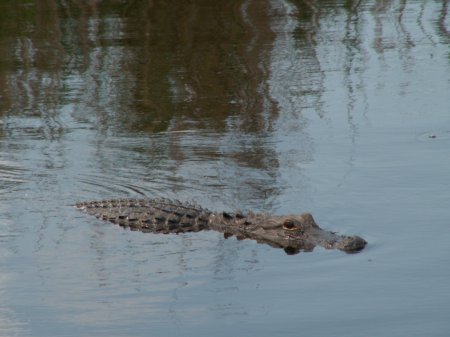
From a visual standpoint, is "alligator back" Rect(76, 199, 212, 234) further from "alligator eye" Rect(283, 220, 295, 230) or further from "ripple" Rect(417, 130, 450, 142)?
"ripple" Rect(417, 130, 450, 142)

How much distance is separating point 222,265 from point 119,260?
762 millimetres

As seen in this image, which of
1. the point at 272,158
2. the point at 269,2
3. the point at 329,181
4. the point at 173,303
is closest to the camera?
the point at 173,303

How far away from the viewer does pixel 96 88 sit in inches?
518

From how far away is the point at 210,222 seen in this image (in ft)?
27.4

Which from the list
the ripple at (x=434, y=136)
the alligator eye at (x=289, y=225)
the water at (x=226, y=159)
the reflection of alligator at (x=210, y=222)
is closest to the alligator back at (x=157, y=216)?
the reflection of alligator at (x=210, y=222)

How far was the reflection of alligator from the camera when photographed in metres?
7.84

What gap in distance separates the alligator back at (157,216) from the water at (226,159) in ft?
0.48

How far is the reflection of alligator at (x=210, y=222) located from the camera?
7.84 metres

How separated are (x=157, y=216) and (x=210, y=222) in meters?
0.42

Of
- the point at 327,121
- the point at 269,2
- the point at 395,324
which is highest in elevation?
the point at 395,324

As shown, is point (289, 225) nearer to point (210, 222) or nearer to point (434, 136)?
point (210, 222)

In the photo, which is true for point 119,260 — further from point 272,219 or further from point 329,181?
point 329,181

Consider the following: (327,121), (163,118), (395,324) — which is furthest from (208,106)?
(395,324)

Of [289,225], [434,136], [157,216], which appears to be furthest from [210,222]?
[434,136]
